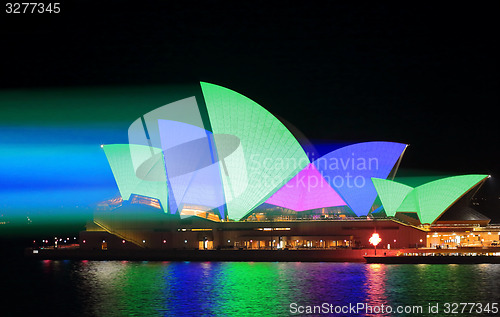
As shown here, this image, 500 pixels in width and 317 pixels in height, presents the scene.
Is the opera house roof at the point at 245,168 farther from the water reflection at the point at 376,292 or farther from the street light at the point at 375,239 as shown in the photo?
the water reflection at the point at 376,292

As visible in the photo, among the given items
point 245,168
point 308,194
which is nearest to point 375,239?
point 308,194

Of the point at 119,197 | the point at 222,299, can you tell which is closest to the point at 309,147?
the point at 119,197

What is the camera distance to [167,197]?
5056cm

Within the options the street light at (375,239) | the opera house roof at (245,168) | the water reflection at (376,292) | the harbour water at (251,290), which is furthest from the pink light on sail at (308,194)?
the water reflection at (376,292)

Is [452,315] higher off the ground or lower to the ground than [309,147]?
lower

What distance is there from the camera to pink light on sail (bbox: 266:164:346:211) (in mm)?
50625

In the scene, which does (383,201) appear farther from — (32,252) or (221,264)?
(32,252)

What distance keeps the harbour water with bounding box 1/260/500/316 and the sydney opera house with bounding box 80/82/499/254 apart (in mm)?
7533

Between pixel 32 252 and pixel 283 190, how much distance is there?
22.5 m

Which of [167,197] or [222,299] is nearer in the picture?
[222,299]

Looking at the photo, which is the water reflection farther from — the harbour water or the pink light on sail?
the pink light on sail

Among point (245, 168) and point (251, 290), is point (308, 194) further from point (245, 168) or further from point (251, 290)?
point (251, 290)

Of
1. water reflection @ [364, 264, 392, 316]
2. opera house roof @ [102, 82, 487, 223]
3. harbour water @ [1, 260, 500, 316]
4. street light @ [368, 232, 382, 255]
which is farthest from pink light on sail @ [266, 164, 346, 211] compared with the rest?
water reflection @ [364, 264, 392, 316]

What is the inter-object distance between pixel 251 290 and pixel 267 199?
19.6 meters
